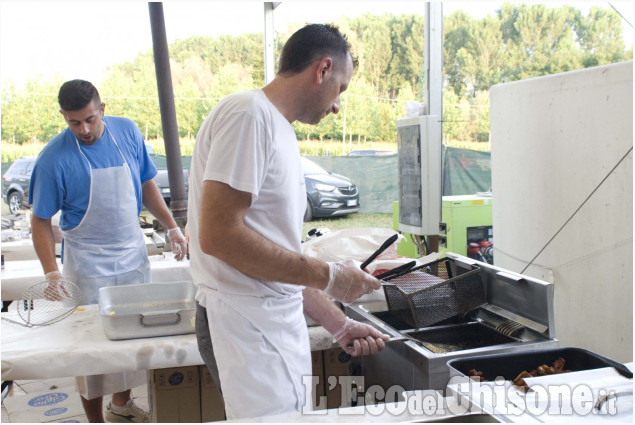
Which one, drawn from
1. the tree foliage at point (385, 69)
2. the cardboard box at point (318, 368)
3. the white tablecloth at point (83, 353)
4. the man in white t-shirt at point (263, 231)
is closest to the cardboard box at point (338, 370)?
the cardboard box at point (318, 368)

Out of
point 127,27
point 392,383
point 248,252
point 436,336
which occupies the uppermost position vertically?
point 127,27

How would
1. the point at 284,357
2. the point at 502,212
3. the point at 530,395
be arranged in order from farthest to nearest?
1. the point at 502,212
2. the point at 284,357
3. the point at 530,395

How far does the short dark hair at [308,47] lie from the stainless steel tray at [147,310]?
3.30 ft

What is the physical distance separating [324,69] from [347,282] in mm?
567

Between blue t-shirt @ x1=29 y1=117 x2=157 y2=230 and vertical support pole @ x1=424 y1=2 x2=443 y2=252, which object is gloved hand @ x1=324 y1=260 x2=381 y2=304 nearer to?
blue t-shirt @ x1=29 y1=117 x2=157 y2=230

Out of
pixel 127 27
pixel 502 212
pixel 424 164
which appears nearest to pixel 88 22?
pixel 127 27

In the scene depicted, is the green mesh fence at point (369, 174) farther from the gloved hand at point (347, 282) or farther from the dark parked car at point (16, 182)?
the gloved hand at point (347, 282)

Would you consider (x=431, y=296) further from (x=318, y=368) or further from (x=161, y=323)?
(x=161, y=323)

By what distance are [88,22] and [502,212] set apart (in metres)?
12.0

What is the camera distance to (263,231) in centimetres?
135

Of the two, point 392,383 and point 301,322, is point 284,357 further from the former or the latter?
point 392,383

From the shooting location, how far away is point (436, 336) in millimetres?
1990

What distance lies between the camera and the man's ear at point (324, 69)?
1414 millimetres

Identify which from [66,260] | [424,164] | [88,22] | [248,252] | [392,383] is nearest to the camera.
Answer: [248,252]
